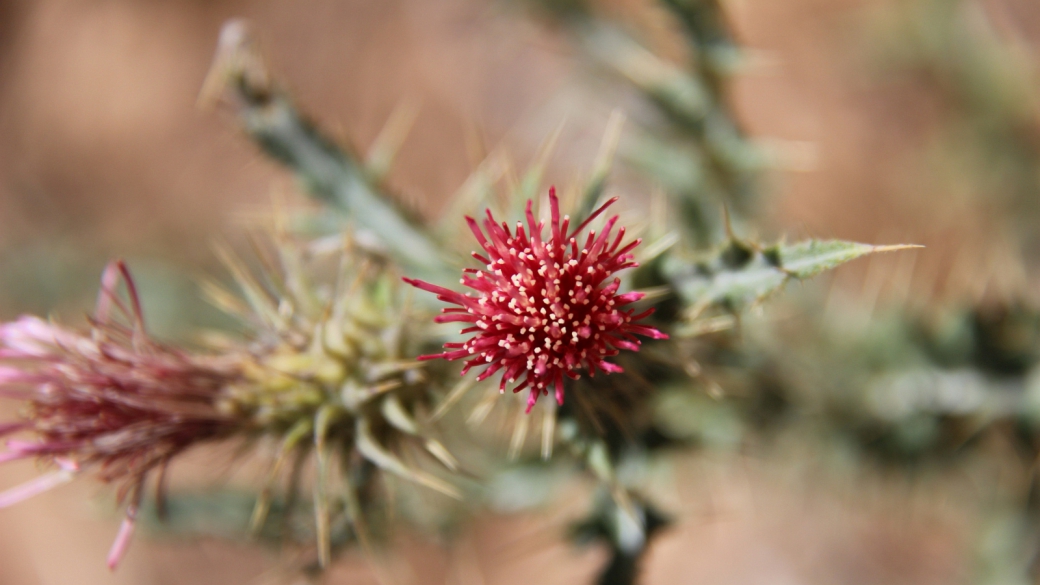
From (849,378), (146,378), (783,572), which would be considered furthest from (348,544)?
(783,572)

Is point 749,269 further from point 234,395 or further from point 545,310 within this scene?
point 234,395

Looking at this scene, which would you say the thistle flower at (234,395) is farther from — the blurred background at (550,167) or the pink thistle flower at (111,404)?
the blurred background at (550,167)

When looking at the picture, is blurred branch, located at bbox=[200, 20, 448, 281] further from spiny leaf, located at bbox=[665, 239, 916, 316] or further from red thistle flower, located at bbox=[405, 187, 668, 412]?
spiny leaf, located at bbox=[665, 239, 916, 316]

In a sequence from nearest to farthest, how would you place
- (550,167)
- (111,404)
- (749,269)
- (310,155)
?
(749,269), (111,404), (310,155), (550,167)

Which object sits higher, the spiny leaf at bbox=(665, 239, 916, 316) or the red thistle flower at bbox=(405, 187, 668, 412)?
the spiny leaf at bbox=(665, 239, 916, 316)

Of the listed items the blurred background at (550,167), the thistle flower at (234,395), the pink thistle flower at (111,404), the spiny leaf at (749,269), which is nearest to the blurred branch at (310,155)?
the blurred background at (550,167)

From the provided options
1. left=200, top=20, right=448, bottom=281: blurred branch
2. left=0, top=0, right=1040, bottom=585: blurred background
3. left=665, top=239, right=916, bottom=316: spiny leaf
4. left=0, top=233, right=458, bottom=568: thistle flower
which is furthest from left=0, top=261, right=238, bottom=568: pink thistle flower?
left=665, top=239, right=916, bottom=316: spiny leaf

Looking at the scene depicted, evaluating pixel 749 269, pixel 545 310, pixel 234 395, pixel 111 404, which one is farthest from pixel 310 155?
pixel 749 269
